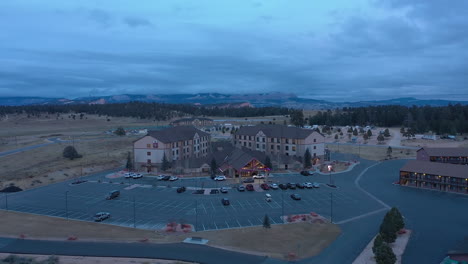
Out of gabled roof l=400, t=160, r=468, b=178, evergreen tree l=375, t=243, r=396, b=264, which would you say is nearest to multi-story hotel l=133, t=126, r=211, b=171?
gabled roof l=400, t=160, r=468, b=178

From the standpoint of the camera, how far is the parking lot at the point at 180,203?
91.6 feet

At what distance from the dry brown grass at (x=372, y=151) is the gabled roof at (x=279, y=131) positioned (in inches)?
647

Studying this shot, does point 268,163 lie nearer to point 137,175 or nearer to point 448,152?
point 137,175

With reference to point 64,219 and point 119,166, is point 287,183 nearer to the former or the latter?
point 64,219

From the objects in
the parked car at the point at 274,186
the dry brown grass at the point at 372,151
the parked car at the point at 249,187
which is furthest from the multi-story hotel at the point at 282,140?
the parked car at the point at 249,187

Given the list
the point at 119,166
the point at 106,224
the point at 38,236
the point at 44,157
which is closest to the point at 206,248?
the point at 106,224

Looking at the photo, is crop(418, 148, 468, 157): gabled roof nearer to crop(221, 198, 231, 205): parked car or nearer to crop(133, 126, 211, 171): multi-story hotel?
crop(221, 198, 231, 205): parked car

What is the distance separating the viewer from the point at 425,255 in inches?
816

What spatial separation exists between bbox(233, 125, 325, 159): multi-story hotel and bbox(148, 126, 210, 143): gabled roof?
870 centimetres

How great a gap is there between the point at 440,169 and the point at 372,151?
3211 centimetres

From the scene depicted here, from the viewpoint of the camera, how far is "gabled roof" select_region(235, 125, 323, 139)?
54.5 metres

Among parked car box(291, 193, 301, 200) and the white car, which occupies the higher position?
the white car

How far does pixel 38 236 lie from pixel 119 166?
30384 mm

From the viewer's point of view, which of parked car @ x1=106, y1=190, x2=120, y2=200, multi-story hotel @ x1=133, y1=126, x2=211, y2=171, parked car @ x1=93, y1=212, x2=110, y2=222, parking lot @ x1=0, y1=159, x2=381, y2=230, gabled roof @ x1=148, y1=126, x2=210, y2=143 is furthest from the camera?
gabled roof @ x1=148, y1=126, x2=210, y2=143
